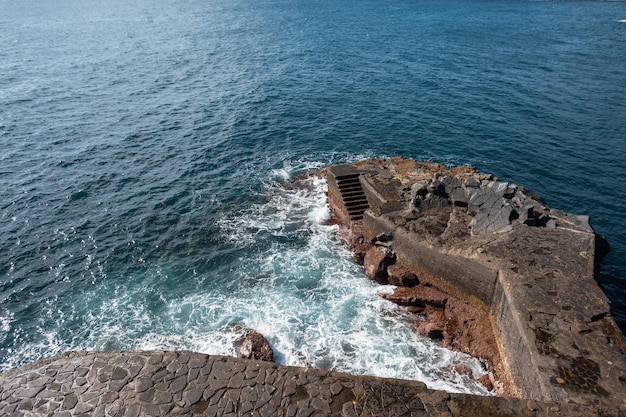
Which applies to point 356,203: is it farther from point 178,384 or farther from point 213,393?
point 178,384

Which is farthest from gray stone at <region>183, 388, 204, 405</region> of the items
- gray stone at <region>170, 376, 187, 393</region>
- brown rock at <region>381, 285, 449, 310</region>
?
brown rock at <region>381, 285, 449, 310</region>

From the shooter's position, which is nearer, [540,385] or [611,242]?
[540,385]

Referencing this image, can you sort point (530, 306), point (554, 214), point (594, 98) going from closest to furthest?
point (530, 306) → point (554, 214) → point (594, 98)

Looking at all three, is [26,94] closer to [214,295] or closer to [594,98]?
[214,295]

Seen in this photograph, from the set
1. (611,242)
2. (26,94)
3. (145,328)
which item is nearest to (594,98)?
(611,242)

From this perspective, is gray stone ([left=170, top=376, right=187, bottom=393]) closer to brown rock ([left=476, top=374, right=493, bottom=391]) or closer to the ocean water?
the ocean water


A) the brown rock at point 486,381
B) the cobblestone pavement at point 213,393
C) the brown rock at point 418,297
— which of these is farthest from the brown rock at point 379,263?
the cobblestone pavement at point 213,393

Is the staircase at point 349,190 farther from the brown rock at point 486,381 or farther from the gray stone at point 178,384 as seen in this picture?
the gray stone at point 178,384

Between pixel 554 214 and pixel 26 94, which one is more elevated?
pixel 554 214
